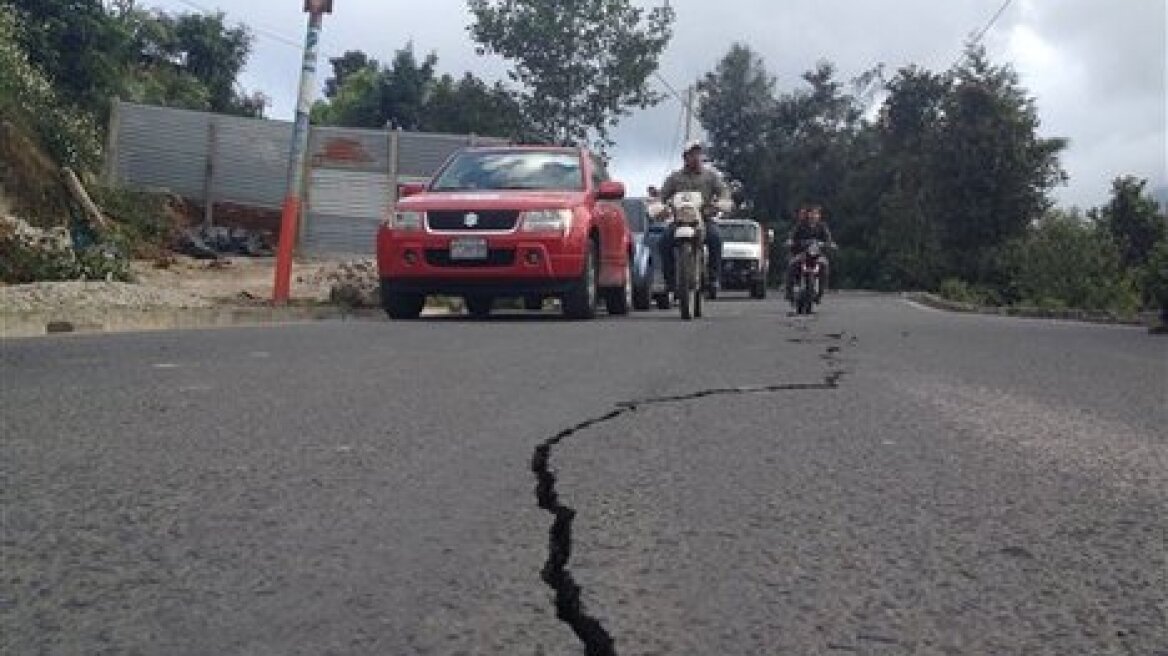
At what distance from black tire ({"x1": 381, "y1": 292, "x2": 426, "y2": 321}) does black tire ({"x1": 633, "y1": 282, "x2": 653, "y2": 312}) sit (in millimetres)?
4095

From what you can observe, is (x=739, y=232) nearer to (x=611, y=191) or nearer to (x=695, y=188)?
(x=695, y=188)

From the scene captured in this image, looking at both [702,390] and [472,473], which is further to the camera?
[702,390]

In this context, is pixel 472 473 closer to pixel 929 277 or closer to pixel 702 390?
pixel 702 390

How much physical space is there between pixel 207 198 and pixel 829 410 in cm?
2038

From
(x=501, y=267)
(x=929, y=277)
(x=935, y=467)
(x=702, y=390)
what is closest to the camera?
(x=935, y=467)

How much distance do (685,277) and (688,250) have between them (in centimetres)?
24

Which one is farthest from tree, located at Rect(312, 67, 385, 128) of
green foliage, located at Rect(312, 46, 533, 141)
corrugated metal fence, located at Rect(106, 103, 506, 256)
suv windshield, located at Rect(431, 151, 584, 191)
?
suv windshield, located at Rect(431, 151, 584, 191)

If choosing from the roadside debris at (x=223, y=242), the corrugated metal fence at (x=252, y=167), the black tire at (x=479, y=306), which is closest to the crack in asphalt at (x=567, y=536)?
the black tire at (x=479, y=306)

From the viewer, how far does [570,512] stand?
311 centimetres

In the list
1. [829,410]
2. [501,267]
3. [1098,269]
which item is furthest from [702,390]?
[1098,269]

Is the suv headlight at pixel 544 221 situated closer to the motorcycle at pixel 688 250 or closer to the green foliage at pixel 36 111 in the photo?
the motorcycle at pixel 688 250

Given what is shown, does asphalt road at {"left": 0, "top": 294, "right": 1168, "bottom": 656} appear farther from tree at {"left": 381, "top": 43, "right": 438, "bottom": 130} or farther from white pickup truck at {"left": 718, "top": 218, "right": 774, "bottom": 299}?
tree at {"left": 381, "top": 43, "right": 438, "bottom": 130}

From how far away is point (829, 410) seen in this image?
16.4 ft

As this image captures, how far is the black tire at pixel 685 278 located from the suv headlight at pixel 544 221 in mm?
1356
